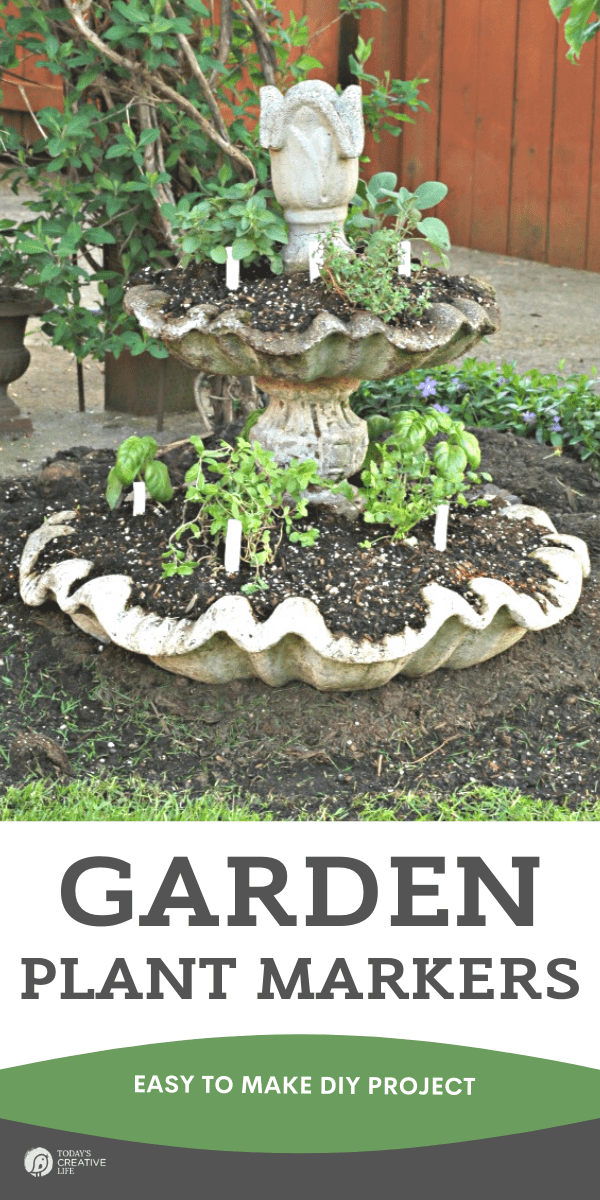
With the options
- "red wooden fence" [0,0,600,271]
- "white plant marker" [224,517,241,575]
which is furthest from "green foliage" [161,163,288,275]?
"red wooden fence" [0,0,600,271]

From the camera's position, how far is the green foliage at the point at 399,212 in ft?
10.9

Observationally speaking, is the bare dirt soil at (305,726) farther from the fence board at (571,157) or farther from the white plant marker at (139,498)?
the fence board at (571,157)

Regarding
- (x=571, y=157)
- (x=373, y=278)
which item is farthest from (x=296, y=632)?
(x=571, y=157)

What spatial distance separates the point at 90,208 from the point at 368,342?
6.15 feet

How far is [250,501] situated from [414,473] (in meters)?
0.45

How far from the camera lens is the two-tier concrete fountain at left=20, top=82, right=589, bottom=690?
302cm

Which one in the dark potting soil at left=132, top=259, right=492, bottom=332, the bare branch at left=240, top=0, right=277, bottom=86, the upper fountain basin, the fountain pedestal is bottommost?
the fountain pedestal

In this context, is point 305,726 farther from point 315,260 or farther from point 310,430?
point 315,260

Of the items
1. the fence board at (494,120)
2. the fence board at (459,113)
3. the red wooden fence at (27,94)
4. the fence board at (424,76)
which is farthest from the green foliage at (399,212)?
the red wooden fence at (27,94)

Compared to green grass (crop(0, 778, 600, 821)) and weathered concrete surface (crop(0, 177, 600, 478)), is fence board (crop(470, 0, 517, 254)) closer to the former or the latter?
weathered concrete surface (crop(0, 177, 600, 478))

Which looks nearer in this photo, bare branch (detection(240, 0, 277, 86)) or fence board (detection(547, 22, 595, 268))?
bare branch (detection(240, 0, 277, 86))

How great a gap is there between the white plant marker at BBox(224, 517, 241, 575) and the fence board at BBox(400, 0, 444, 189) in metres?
5.65

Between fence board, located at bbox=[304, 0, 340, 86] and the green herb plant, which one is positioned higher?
fence board, located at bbox=[304, 0, 340, 86]

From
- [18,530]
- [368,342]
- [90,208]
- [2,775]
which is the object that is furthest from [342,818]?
[90,208]
